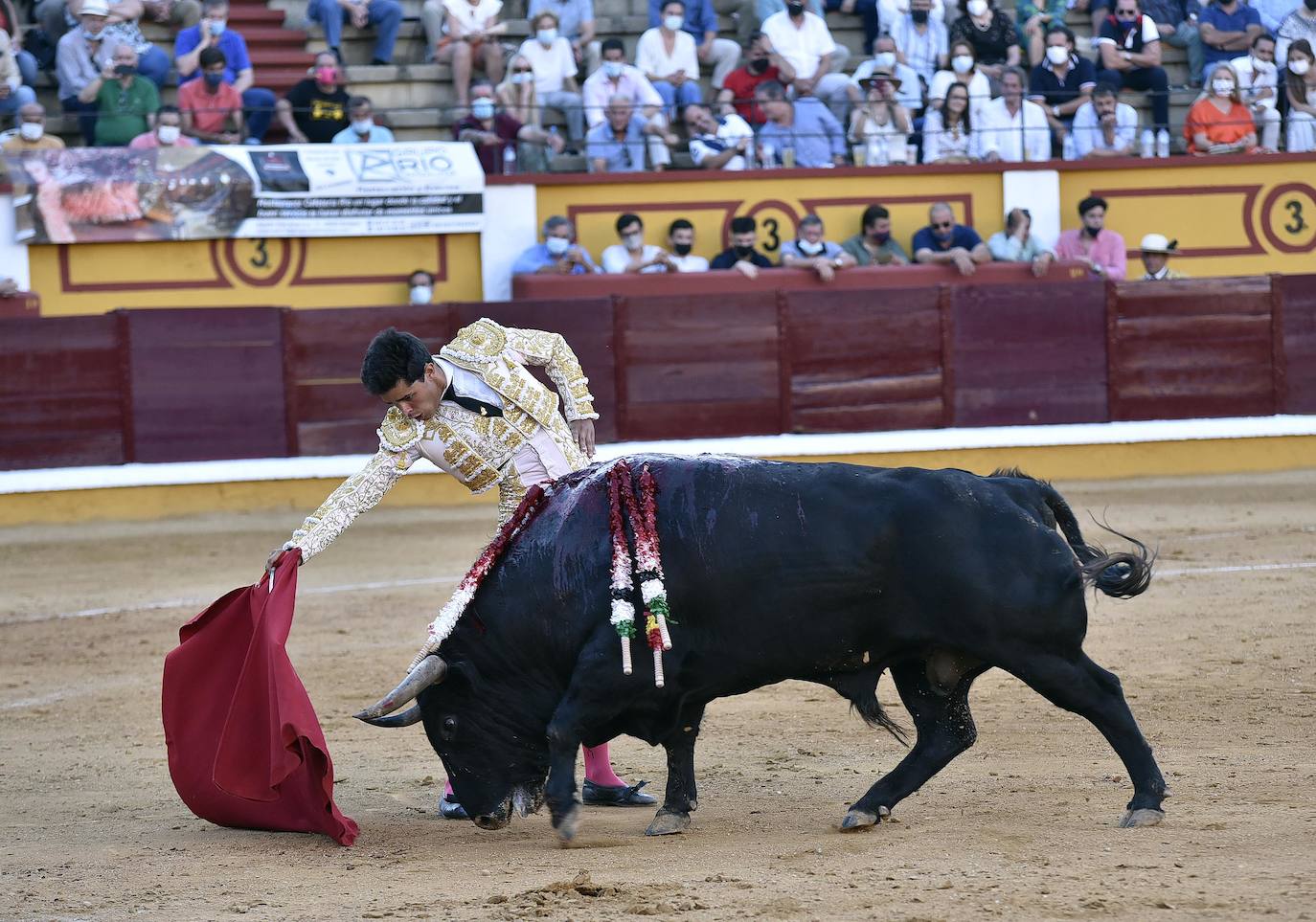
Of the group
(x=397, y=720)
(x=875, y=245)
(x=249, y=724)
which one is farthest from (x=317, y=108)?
(x=397, y=720)

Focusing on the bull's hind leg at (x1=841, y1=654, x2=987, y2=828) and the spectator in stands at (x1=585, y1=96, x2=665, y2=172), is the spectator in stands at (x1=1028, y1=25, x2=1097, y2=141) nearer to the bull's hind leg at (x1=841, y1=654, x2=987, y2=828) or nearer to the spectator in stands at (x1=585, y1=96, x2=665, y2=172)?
the spectator in stands at (x1=585, y1=96, x2=665, y2=172)

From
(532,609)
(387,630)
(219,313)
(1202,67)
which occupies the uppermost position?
(1202,67)

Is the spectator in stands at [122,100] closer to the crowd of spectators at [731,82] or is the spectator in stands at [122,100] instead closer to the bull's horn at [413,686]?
the crowd of spectators at [731,82]

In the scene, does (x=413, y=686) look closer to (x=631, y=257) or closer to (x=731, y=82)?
(x=631, y=257)

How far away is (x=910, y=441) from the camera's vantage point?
10508 millimetres

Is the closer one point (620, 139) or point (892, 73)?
point (620, 139)

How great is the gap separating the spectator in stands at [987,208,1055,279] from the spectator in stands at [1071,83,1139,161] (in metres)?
0.71

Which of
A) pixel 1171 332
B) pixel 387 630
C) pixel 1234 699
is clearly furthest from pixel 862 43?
pixel 1234 699

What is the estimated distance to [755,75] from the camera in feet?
37.1

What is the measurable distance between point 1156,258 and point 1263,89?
1.53 m

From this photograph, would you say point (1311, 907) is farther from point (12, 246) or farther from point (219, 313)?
point (12, 246)

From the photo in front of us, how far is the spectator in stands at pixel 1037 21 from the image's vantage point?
465 inches

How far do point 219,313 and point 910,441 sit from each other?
161 inches

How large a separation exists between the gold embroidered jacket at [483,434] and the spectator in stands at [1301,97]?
8.57m
